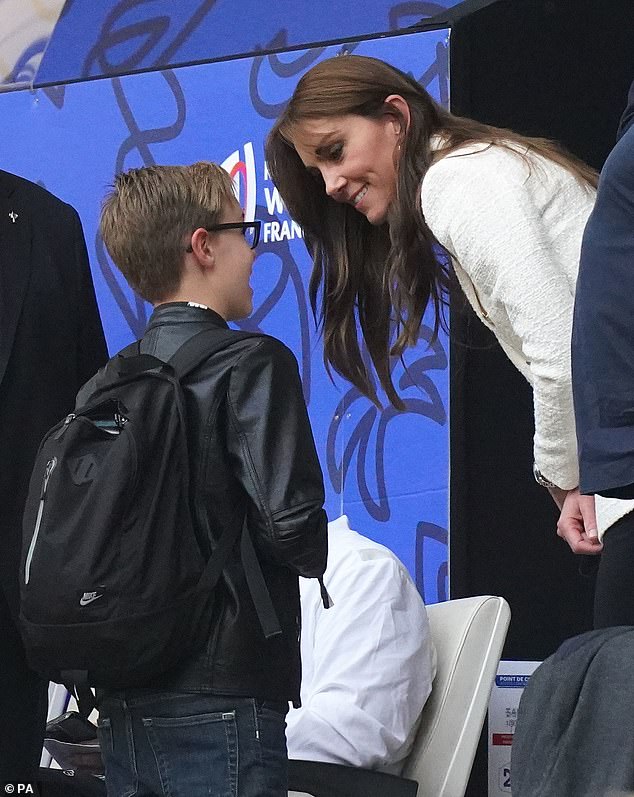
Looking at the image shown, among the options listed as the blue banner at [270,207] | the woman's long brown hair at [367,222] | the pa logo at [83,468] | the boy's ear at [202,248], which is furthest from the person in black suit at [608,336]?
the blue banner at [270,207]

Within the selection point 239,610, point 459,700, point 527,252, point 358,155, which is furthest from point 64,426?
point 459,700

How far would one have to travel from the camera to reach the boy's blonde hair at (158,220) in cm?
207

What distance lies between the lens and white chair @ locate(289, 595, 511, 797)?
8.08 ft

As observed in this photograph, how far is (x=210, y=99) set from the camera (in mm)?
3652

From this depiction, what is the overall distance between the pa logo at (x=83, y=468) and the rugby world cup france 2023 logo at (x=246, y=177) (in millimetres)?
1826

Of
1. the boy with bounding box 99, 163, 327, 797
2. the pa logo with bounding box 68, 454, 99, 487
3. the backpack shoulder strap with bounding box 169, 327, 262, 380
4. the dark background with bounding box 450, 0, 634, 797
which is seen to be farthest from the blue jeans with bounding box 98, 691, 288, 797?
the dark background with bounding box 450, 0, 634, 797

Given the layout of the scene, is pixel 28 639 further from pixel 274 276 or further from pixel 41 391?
pixel 274 276

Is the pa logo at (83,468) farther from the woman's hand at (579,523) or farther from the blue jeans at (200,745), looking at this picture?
the woman's hand at (579,523)

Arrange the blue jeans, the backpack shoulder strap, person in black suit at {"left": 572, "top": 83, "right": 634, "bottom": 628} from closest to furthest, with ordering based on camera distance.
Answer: person in black suit at {"left": 572, "top": 83, "right": 634, "bottom": 628} → the blue jeans → the backpack shoulder strap

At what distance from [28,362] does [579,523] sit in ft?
3.68

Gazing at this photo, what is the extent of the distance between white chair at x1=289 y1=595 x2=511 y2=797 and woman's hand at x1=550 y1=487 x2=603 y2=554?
35.0 inches

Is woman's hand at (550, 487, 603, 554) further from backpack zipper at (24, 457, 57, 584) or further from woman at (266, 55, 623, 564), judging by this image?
backpack zipper at (24, 457, 57, 584)

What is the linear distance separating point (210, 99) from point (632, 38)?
1.16m

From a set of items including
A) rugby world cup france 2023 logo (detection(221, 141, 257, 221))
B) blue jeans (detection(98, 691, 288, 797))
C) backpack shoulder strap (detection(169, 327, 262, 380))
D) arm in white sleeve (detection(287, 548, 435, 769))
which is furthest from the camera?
rugby world cup france 2023 logo (detection(221, 141, 257, 221))
